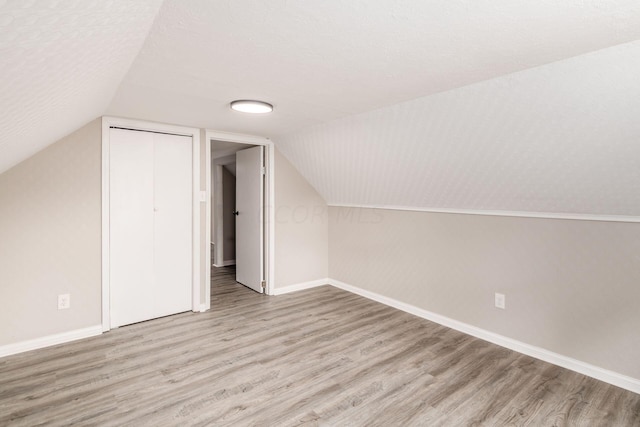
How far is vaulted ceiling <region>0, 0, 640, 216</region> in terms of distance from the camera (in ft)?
3.96

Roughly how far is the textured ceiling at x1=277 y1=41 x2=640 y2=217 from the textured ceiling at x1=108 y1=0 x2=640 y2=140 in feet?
0.50

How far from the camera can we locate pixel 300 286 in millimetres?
4305

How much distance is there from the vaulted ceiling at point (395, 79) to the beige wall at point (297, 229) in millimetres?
1197

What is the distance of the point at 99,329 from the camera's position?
9.61 ft

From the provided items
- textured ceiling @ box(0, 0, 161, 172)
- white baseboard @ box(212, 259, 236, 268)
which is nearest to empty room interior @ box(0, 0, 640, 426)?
textured ceiling @ box(0, 0, 161, 172)

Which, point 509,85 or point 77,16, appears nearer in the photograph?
point 77,16

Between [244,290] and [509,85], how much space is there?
11.8 feet

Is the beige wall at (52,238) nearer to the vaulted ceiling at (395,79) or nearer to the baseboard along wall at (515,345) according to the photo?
the vaulted ceiling at (395,79)

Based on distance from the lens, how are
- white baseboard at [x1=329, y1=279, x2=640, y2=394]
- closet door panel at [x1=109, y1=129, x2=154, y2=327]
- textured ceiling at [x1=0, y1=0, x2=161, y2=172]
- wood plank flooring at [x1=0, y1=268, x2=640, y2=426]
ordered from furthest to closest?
closet door panel at [x1=109, y1=129, x2=154, y2=327] → white baseboard at [x1=329, y1=279, x2=640, y2=394] → wood plank flooring at [x1=0, y1=268, x2=640, y2=426] → textured ceiling at [x1=0, y1=0, x2=161, y2=172]

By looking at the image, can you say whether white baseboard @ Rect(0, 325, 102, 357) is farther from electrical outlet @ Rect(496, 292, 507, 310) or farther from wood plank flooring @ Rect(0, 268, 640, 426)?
electrical outlet @ Rect(496, 292, 507, 310)

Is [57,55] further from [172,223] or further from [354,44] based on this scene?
[172,223]

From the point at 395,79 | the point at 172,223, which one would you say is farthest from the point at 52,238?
the point at 395,79

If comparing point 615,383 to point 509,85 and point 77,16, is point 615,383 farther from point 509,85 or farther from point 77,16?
point 77,16

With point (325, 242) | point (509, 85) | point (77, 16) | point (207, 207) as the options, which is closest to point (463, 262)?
point (509, 85)
